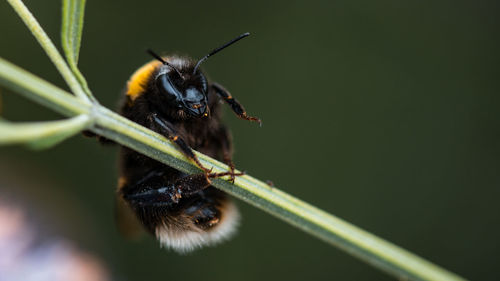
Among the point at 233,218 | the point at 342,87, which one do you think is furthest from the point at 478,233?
the point at 233,218

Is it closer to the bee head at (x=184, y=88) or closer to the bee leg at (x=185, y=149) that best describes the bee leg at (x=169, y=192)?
the bee leg at (x=185, y=149)

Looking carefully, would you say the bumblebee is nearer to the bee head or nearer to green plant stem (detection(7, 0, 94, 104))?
the bee head

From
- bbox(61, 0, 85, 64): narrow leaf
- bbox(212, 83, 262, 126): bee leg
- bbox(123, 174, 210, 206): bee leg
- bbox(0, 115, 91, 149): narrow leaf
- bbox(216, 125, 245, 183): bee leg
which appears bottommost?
bbox(216, 125, 245, 183): bee leg

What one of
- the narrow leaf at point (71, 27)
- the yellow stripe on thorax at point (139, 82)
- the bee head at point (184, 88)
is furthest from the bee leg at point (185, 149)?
the narrow leaf at point (71, 27)

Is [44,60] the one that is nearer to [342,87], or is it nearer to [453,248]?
[342,87]

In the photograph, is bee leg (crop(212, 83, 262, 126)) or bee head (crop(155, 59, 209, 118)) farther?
bee leg (crop(212, 83, 262, 126))

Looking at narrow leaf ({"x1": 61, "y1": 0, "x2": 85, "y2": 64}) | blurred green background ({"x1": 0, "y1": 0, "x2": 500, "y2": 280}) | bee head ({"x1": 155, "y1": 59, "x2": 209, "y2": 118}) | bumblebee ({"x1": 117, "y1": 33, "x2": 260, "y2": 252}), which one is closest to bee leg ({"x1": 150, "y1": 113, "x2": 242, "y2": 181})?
bumblebee ({"x1": 117, "y1": 33, "x2": 260, "y2": 252})

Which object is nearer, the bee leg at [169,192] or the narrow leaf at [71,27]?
the narrow leaf at [71,27]
